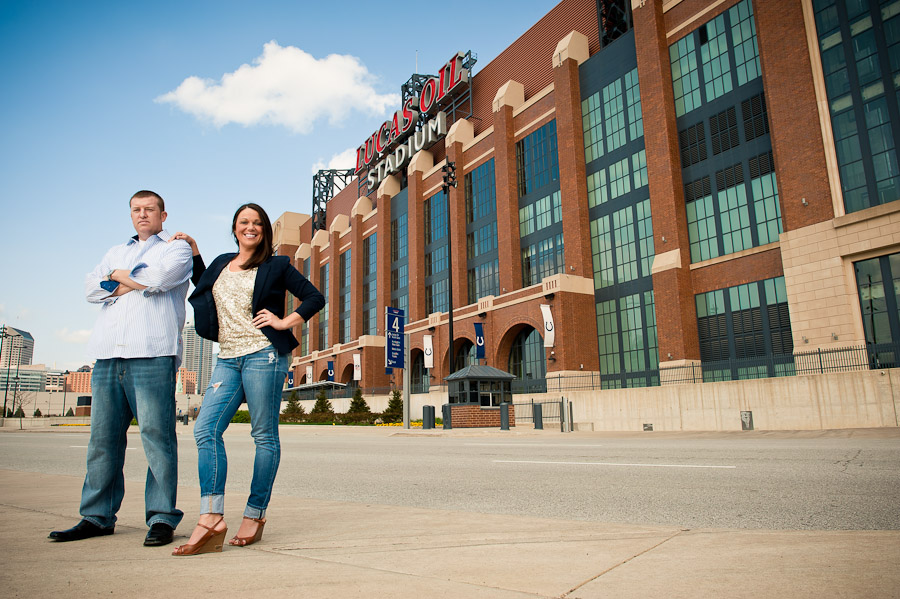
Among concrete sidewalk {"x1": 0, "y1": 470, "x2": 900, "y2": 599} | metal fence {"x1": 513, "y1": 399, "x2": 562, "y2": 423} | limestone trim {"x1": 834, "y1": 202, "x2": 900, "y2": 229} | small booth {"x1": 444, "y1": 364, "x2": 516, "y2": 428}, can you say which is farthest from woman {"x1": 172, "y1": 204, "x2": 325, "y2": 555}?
metal fence {"x1": 513, "y1": 399, "x2": 562, "y2": 423}

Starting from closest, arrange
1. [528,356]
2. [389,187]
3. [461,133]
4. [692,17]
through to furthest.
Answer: [692,17]
[528,356]
[461,133]
[389,187]

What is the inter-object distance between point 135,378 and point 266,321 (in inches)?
34.3

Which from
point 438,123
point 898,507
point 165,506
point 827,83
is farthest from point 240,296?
point 438,123

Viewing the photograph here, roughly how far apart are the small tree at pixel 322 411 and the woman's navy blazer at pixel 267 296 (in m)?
36.0

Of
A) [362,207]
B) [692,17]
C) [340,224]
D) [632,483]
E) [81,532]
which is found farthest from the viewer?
[340,224]

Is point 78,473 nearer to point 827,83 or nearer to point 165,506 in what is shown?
point 165,506

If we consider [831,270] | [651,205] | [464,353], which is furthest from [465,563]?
[464,353]

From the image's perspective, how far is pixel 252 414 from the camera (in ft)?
11.1

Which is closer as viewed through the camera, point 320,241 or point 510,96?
point 510,96

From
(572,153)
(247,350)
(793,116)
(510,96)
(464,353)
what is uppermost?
(510,96)

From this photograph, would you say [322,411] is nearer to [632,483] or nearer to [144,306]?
[632,483]

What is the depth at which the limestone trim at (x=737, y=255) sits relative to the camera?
2474cm

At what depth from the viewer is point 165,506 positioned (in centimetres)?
332

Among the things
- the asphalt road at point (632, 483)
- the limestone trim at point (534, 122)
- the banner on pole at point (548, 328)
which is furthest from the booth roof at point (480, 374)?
the limestone trim at point (534, 122)
